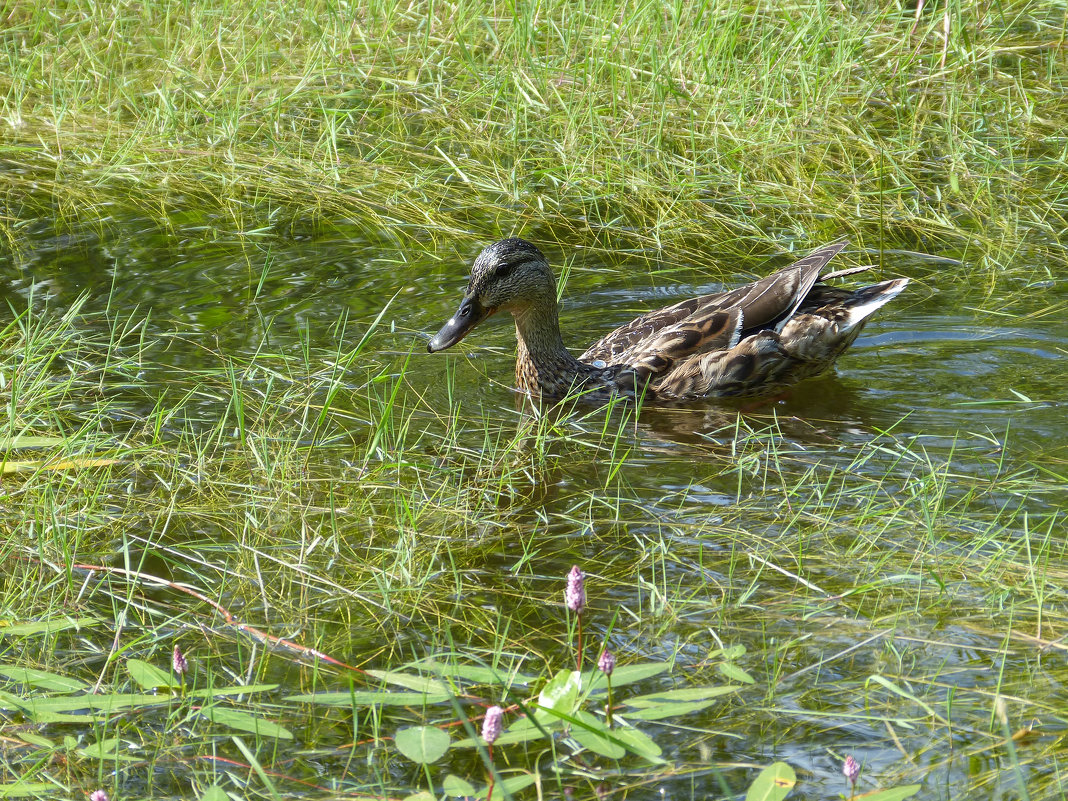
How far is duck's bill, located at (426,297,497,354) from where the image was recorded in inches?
212

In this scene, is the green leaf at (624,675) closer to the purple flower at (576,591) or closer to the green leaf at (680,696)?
the green leaf at (680,696)

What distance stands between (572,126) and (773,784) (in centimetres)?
476

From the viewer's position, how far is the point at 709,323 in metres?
5.54

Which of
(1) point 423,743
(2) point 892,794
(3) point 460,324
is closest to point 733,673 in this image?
(2) point 892,794

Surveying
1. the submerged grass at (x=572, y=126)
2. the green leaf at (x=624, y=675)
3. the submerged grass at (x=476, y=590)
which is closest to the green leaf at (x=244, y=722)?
the submerged grass at (x=476, y=590)

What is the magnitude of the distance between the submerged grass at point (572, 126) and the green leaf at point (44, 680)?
3.64 meters

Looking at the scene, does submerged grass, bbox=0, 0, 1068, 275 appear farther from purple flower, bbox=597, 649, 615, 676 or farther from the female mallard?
purple flower, bbox=597, 649, 615, 676

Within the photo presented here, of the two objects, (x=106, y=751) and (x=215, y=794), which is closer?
(x=215, y=794)

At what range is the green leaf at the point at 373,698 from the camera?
9.97ft

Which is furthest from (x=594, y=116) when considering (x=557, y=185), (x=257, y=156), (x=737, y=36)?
(x=257, y=156)

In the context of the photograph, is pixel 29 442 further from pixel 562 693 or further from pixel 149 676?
pixel 562 693

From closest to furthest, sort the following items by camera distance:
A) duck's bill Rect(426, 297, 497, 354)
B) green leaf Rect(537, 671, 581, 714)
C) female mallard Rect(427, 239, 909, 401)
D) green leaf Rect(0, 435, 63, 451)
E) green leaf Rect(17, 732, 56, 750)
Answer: green leaf Rect(537, 671, 581, 714) → green leaf Rect(17, 732, 56, 750) → green leaf Rect(0, 435, 63, 451) → duck's bill Rect(426, 297, 497, 354) → female mallard Rect(427, 239, 909, 401)

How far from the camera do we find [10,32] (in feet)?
26.9

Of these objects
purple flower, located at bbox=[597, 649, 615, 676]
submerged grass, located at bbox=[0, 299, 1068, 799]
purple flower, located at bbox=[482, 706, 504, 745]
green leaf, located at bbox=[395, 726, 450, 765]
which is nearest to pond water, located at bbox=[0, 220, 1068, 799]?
submerged grass, located at bbox=[0, 299, 1068, 799]
